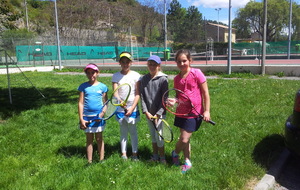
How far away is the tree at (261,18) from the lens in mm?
70000

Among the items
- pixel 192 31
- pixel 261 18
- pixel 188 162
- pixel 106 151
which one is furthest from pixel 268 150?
pixel 261 18

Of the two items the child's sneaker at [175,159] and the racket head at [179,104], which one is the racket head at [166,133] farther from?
the child's sneaker at [175,159]

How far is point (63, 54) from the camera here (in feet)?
104

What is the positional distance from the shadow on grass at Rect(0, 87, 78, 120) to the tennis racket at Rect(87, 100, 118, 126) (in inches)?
164

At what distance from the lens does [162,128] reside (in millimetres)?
3926

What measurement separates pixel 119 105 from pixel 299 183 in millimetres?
2788

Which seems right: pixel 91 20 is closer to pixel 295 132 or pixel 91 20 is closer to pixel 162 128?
pixel 162 128

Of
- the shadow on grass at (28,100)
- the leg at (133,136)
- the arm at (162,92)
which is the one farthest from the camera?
the shadow on grass at (28,100)

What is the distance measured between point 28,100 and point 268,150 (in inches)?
314

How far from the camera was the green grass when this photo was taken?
3.65 meters

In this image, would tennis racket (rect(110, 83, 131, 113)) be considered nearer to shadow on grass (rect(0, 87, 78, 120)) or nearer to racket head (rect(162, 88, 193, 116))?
racket head (rect(162, 88, 193, 116))

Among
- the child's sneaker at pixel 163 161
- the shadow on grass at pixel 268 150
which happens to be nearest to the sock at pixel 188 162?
the child's sneaker at pixel 163 161

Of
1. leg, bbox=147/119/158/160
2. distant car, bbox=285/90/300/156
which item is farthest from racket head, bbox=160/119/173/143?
distant car, bbox=285/90/300/156

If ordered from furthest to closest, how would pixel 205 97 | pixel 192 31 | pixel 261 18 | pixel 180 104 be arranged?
pixel 261 18, pixel 192 31, pixel 180 104, pixel 205 97
